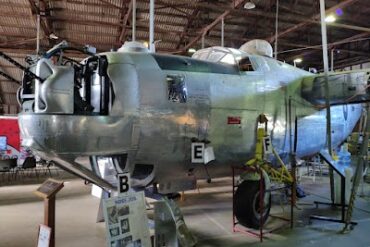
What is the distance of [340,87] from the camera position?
6.20m

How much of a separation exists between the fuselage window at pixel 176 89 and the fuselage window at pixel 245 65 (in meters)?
1.32

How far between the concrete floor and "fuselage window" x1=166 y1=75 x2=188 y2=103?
2179mm

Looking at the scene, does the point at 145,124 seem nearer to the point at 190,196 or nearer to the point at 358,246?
the point at 358,246

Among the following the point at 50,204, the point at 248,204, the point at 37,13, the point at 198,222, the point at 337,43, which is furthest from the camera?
the point at 337,43

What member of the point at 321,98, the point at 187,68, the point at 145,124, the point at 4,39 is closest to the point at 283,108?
the point at 321,98

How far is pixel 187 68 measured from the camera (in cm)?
461

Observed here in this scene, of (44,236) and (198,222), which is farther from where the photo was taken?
(198,222)

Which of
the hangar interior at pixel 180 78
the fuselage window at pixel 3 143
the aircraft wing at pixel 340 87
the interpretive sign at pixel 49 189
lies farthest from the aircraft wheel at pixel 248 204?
the fuselage window at pixel 3 143

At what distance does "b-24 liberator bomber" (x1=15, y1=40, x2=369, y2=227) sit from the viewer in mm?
3664

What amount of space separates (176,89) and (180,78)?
0.18 metres

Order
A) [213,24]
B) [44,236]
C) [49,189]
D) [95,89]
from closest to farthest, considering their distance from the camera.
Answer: [44,236], [49,189], [95,89], [213,24]

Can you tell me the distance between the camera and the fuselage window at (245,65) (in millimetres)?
5360

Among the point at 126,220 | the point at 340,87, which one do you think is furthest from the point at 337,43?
the point at 126,220

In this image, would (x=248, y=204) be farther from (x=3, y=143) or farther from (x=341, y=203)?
(x=3, y=143)
